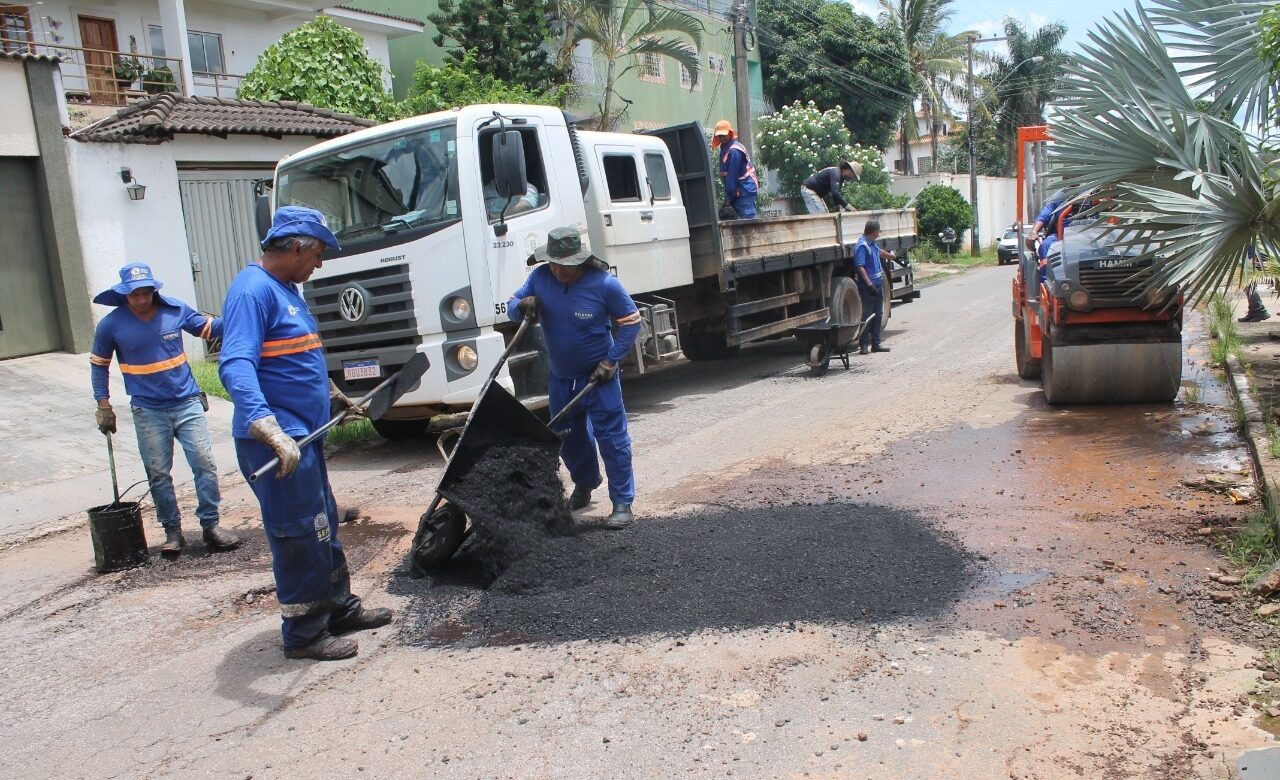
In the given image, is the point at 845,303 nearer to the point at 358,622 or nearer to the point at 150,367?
the point at 150,367

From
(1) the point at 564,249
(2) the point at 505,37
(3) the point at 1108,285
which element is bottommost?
(3) the point at 1108,285

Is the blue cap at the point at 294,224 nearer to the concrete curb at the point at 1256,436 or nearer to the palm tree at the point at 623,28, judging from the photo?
the concrete curb at the point at 1256,436

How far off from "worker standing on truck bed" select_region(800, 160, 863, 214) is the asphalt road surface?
7590mm

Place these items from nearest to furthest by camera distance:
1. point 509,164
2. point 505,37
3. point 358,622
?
1. point 358,622
2. point 509,164
3. point 505,37

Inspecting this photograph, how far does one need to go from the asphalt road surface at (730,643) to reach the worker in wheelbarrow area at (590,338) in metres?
0.41

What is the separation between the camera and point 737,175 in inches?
477

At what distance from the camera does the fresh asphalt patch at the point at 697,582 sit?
14.9ft

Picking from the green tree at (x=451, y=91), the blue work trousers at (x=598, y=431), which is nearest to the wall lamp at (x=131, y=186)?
the green tree at (x=451, y=91)

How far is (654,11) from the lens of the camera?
804 inches

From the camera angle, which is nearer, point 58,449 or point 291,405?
point 291,405

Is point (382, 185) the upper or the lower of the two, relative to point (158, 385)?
upper

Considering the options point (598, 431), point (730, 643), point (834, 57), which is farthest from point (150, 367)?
point (834, 57)

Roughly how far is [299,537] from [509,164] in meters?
4.07

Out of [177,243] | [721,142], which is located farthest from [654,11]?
[177,243]
